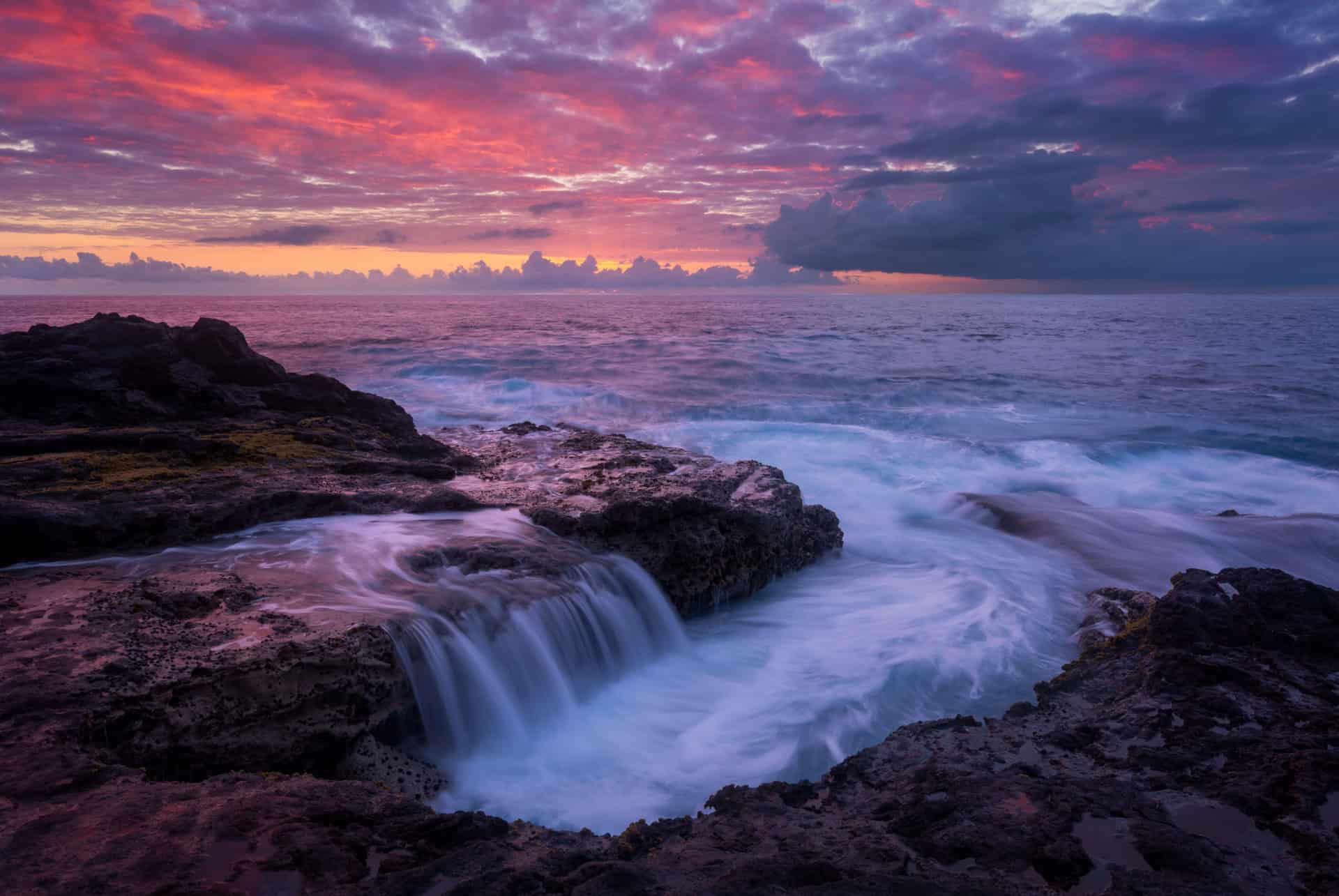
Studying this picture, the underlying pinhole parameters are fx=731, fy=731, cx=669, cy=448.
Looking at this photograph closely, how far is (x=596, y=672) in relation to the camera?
6.32 metres

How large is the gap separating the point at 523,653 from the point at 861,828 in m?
3.16

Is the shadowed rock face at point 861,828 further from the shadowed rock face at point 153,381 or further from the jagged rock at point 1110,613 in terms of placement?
the shadowed rock face at point 153,381

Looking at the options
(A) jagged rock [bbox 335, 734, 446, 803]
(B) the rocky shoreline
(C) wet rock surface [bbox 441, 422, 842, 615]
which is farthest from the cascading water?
(C) wet rock surface [bbox 441, 422, 842, 615]

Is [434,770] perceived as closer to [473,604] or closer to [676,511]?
[473,604]

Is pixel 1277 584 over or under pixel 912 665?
over

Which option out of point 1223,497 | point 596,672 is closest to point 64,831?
point 596,672

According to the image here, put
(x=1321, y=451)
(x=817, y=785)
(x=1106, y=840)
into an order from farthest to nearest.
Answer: (x=1321, y=451), (x=817, y=785), (x=1106, y=840)

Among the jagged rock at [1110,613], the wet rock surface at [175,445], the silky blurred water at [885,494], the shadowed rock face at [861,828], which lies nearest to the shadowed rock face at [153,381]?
the wet rock surface at [175,445]

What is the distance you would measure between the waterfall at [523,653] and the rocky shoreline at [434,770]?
0.80 ft

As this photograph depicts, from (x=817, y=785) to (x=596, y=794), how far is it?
1.56m

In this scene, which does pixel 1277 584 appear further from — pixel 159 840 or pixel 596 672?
pixel 159 840

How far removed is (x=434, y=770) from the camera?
4891mm

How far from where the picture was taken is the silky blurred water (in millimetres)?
5676

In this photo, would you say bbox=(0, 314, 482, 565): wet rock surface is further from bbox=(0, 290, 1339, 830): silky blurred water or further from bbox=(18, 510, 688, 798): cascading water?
bbox=(0, 290, 1339, 830): silky blurred water
